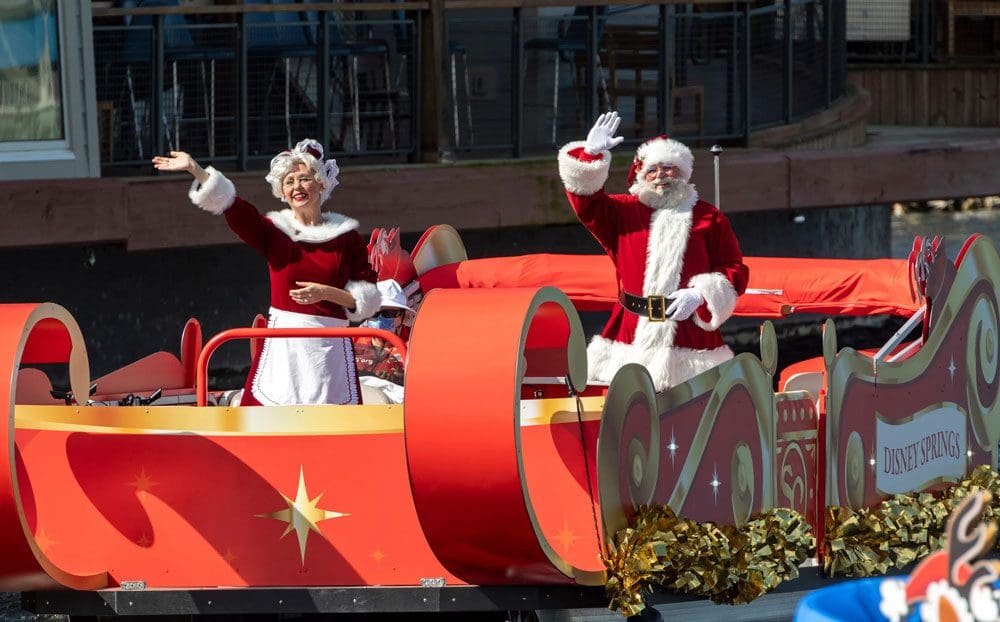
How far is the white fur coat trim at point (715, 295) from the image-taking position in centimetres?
671

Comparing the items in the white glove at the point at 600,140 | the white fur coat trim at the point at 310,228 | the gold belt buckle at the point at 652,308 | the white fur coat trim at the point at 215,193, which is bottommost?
the gold belt buckle at the point at 652,308

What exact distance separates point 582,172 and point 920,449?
164 centimetres

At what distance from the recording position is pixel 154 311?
1203 cm

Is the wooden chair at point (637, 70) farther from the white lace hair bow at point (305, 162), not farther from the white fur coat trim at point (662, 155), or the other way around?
the white lace hair bow at point (305, 162)

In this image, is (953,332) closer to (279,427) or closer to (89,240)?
(279,427)

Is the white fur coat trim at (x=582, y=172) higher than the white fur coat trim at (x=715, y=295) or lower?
higher

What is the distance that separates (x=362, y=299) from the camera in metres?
6.74

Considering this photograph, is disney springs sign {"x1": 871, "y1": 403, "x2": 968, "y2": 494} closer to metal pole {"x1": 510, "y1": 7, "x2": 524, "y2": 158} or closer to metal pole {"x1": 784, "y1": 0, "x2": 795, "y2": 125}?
metal pole {"x1": 510, "y1": 7, "x2": 524, "y2": 158}

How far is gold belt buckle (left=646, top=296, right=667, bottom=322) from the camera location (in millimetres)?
6789

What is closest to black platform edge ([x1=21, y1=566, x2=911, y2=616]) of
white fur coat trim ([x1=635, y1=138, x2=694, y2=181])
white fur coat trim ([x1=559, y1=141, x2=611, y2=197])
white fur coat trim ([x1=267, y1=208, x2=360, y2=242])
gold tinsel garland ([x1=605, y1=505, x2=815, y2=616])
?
gold tinsel garland ([x1=605, y1=505, x2=815, y2=616])

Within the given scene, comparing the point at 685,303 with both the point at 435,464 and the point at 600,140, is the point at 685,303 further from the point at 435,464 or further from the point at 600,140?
the point at 435,464

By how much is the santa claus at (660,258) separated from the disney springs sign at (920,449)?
0.65 m

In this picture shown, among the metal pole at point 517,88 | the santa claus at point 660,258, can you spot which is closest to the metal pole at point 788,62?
the metal pole at point 517,88

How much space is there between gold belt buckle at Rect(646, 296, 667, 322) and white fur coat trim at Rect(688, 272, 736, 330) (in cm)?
11
